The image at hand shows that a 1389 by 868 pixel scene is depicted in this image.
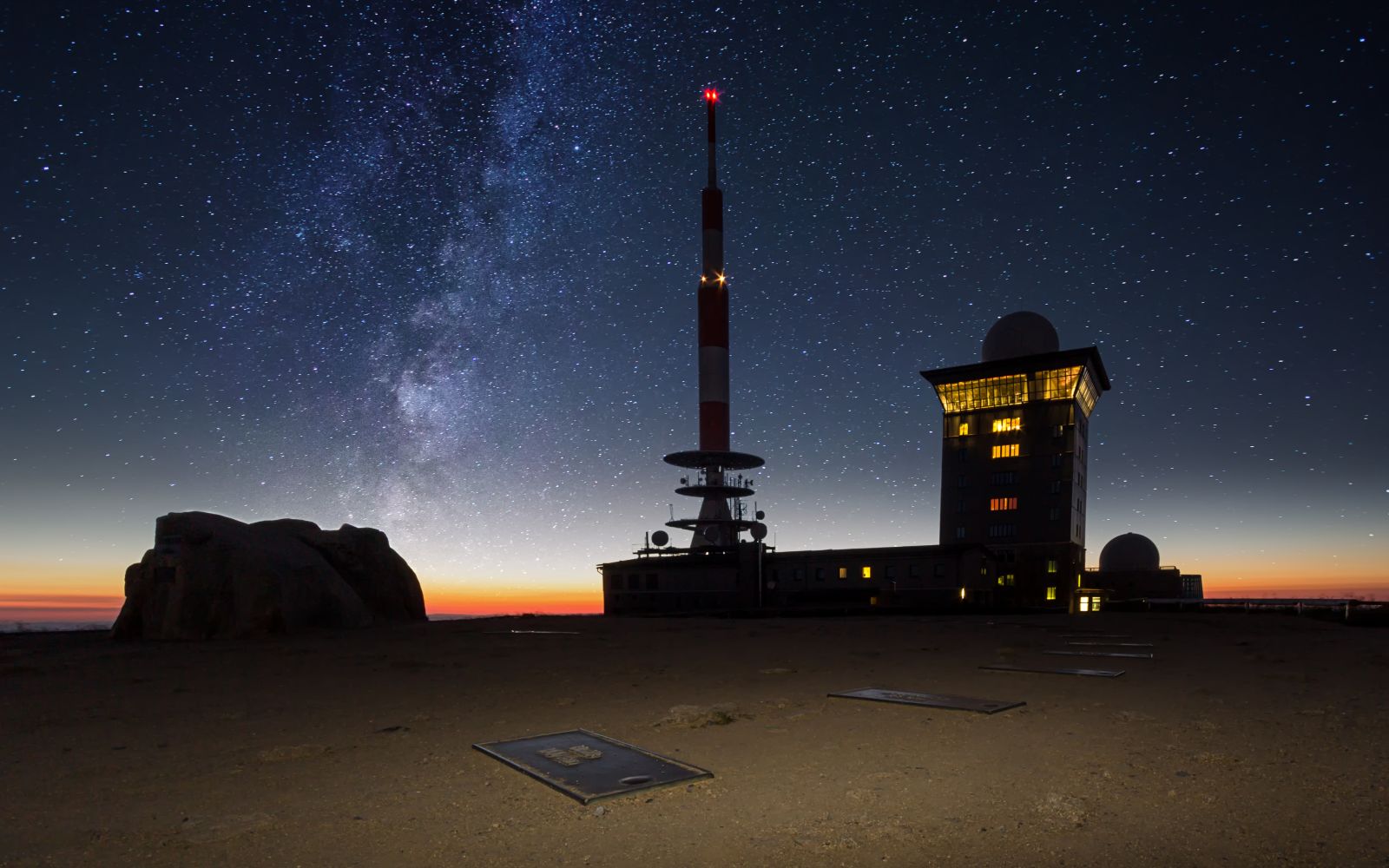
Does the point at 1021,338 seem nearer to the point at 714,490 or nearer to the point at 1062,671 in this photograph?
the point at 714,490

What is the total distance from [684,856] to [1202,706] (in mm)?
6597

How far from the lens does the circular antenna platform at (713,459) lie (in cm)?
6588

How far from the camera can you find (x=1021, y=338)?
242ft

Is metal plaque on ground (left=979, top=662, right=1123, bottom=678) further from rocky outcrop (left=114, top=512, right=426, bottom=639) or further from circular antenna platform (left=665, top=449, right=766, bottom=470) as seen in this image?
circular antenna platform (left=665, top=449, right=766, bottom=470)

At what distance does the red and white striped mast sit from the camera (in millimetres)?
66375

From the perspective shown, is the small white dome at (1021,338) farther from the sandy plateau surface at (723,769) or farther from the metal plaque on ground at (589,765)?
the metal plaque on ground at (589,765)

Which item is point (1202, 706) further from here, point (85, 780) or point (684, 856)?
point (85, 780)

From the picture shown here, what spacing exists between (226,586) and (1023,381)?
68.3 meters

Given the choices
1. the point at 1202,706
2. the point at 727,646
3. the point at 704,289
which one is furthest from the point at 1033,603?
the point at 1202,706

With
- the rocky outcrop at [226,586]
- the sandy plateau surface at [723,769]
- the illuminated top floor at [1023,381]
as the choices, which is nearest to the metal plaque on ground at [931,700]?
the sandy plateau surface at [723,769]

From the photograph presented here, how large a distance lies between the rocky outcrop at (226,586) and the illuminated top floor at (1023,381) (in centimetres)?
6390

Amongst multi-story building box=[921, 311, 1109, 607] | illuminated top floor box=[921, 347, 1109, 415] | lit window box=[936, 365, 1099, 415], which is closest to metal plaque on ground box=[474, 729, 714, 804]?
multi-story building box=[921, 311, 1109, 607]

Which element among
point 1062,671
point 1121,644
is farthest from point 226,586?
point 1121,644

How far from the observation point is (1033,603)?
6712 cm
